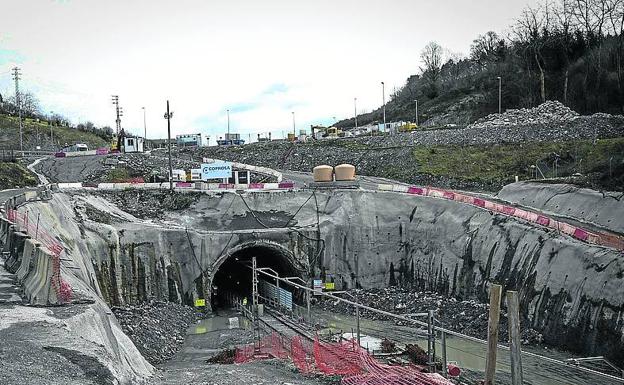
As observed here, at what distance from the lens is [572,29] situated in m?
89.1

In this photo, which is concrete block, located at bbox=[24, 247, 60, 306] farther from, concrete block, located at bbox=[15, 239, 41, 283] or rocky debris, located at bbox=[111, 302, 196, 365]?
rocky debris, located at bbox=[111, 302, 196, 365]

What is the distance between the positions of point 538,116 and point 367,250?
Result: 105 feet

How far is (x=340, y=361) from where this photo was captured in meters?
21.6

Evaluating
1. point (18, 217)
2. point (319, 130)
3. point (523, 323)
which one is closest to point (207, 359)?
point (18, 217)

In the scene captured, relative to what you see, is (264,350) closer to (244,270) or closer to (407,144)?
(244,270)

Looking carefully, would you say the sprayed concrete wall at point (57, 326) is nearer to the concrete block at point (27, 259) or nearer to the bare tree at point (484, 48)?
the concrete block at point (27, 259)

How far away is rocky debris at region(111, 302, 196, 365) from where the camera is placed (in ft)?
88.5

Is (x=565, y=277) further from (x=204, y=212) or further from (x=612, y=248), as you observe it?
(x=204, y=212)

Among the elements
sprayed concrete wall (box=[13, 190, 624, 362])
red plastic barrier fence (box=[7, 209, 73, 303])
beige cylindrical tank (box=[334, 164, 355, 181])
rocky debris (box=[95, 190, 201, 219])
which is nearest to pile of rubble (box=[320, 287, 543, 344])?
sprayed concrete wall (box=[13, 190, 624, 362])

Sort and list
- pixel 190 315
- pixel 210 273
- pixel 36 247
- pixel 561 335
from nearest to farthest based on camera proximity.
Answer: pixel 36 247, pixel 561 335, pixel 190 315, pixel 210 273

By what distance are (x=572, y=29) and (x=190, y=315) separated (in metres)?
74.3

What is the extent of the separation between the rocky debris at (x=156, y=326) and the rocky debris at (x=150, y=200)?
880cm

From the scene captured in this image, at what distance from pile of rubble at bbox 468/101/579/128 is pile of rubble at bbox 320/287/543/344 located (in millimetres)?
30151

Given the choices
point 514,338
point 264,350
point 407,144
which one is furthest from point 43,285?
point 407,144
